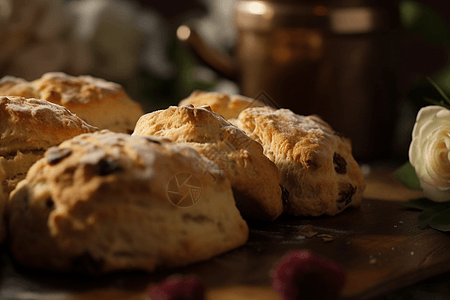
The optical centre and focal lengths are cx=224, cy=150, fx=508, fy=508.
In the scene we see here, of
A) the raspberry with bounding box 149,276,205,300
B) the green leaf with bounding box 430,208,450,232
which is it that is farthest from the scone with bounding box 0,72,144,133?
the green leaf with bounding box 430,208,450,232

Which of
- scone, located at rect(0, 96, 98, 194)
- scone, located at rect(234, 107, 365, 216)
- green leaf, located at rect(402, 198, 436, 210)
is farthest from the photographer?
green leaf, located at rect(402, 198, 436, 210)

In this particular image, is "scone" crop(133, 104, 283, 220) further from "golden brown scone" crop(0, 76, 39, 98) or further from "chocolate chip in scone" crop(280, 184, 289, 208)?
"golden brown scone" crop(0, 76, 39, 98)

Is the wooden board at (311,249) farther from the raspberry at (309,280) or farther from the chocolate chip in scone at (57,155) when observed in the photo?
the chocolate chip in scone at (57,155)

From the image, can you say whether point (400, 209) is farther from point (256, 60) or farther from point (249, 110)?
point (256, 60)

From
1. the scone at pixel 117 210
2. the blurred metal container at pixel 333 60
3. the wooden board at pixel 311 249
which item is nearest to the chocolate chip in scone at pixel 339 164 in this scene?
the wooden board at pixel 311 249

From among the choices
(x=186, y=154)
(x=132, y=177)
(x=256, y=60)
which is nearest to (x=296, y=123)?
(x=186, y=154)

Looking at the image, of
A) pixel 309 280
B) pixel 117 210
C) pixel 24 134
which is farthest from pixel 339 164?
pixel 24 134
